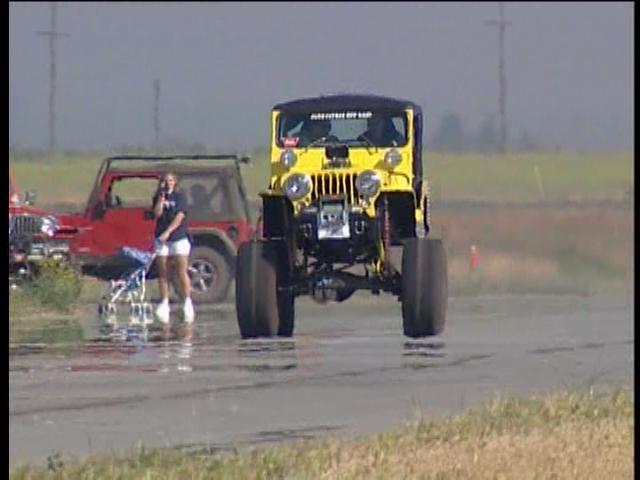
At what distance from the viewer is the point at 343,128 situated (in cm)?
2200

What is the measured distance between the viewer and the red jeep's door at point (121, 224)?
95.3 feet

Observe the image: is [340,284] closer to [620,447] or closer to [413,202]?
[413,202]

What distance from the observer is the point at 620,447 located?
12.7 metres

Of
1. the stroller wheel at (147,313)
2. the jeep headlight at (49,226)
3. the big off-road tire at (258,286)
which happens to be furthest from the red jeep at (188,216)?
the big off-road tire at (258,286)

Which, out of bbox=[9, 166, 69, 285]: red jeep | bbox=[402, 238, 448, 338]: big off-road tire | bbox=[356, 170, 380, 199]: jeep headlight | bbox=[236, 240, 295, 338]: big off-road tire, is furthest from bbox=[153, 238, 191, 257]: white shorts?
bbox=[356, 170, 380, 199]: jeep headlight

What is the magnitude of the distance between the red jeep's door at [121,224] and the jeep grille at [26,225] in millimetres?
1721

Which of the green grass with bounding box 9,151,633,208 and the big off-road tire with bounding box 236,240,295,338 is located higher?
the green grass with bounding box 9,151,633,208

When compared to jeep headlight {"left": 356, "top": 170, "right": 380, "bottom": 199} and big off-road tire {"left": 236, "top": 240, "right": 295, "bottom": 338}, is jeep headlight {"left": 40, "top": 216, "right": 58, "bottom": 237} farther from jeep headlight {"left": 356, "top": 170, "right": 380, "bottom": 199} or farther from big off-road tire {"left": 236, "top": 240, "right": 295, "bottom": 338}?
jeep headlight {"left": 356, "top": 170, "right": 380, "bottom": 199}

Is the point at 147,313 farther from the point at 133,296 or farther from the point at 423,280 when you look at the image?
the point at 423,280

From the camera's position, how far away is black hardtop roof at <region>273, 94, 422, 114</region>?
863 inches

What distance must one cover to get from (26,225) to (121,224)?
7.63 ft

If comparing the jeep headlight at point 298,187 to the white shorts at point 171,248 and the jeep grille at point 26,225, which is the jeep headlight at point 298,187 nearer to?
the white shorts at point 171,248

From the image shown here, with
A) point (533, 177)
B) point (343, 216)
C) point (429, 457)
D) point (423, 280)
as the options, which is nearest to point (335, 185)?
point (343, 216)

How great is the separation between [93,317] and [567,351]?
291 inches
